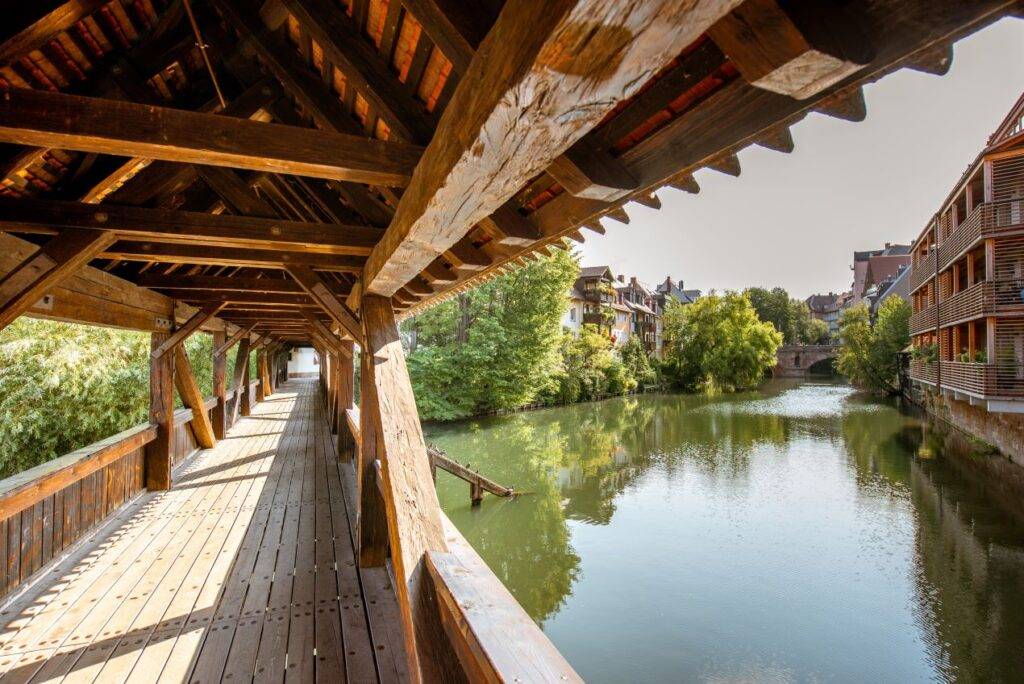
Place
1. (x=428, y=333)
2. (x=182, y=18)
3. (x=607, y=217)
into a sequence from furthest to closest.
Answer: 1. (x=428, y=333)
2. (x=182, y=18)
3. (x=607, y=217)

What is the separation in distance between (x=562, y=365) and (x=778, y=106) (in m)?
24.0

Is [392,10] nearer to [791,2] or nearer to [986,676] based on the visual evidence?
[791,2]

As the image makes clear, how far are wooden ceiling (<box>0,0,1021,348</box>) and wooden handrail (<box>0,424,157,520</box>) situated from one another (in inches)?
58.6

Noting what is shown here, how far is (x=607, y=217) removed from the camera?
1627mm

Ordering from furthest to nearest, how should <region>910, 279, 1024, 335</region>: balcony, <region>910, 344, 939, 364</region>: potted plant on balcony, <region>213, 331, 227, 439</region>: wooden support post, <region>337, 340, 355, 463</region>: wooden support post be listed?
1. <region>910, 344, 939, 364</region>: potted plant on balcony
2. <region>910, 279, 1024, 335</region>: balcony
3. <region>213, 331, 227, 439</region>: wooden support post
4. <region>337, 340, 355, 463</region>: wooden support post

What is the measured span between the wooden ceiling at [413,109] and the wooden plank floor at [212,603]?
1819 millimetres

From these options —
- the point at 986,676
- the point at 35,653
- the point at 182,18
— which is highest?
the point at 182,18

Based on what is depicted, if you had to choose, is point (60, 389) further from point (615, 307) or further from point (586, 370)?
point (615, 307)

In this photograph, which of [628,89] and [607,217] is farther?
[607,217]

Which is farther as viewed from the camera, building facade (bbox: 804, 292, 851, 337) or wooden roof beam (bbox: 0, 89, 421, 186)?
building facade (bbox: 804, 292, 851, 337)

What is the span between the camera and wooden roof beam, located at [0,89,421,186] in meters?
1.34

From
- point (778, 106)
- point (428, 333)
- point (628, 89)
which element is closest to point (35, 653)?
point (628, 89)

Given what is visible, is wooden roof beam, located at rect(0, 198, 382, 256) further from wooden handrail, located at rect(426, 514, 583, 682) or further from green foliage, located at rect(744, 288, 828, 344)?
green foliage, located at rect(744, 288, 828, 344)

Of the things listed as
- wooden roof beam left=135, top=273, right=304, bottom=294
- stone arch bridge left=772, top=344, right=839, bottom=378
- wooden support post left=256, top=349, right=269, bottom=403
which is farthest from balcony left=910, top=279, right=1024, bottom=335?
stone arch bridge left=772, top=344, right=839, bottom=378
